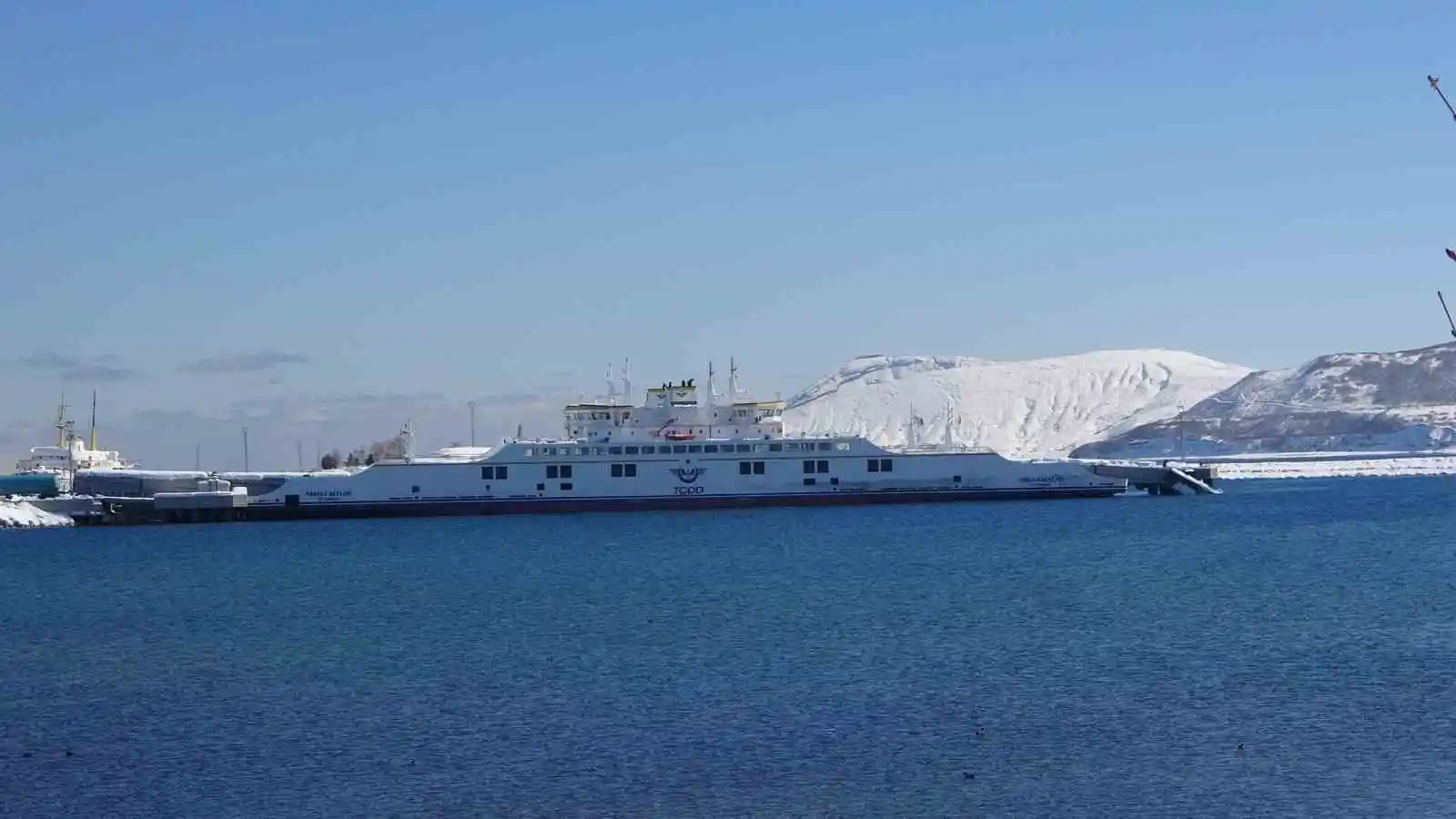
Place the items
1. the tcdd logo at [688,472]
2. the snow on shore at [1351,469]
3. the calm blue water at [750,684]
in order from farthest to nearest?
the snow on shore at [1351,469] < the tcdd logo at [688,472] < the calm blue water at [750,684]

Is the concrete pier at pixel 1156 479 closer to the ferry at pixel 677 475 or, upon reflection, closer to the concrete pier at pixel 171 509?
the ferry at pixel 677 475

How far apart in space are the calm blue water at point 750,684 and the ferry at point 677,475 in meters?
22.5

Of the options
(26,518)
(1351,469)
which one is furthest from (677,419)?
(1351,469)

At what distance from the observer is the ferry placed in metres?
79.0

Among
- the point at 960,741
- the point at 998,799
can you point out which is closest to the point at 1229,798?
the point at 998,799

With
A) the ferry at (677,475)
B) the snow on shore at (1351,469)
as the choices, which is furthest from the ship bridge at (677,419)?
the snow on shore at (1351,469)

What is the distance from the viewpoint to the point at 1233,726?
79.5 ft

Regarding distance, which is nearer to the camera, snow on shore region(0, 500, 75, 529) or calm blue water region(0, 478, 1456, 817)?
calm blue water region(0, 478, 1456, 817)

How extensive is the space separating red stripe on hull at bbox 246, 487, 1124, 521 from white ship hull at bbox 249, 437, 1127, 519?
0.13 ft

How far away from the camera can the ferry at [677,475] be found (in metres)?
79.0

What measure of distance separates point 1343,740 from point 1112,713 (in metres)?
3.43

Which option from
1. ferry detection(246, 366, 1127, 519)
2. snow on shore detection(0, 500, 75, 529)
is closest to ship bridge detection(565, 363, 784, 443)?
ferry detection(246, 366, 1127, 519)

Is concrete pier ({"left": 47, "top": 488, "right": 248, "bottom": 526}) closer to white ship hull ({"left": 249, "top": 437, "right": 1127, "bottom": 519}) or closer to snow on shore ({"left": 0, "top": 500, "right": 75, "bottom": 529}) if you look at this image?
snow on shore ({"left": 0, "top": 500, "right": 75, "bottom": 529})

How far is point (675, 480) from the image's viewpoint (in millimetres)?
79688
